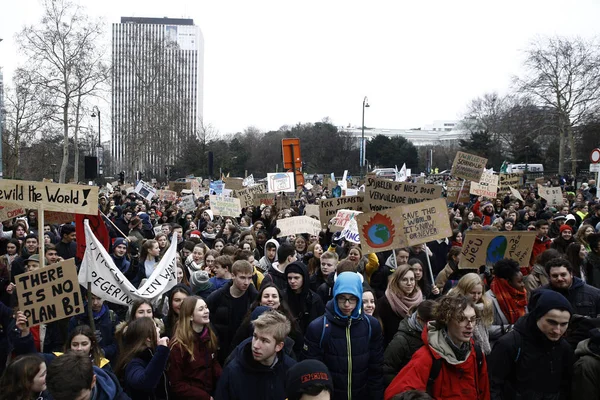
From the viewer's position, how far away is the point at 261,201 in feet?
56.4

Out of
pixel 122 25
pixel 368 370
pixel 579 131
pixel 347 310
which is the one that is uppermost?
pixel 122 25

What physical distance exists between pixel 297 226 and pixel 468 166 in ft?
20.5

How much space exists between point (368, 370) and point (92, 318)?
7.80ft

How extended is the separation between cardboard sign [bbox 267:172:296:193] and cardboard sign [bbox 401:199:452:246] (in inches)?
358

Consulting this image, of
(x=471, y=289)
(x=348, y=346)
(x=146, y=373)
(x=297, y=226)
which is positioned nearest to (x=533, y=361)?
(x=471, y=289)

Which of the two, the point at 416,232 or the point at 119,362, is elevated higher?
the point at 416,232

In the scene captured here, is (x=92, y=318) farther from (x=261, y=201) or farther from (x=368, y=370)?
(x=261, y=201)

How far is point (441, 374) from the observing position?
3605mm

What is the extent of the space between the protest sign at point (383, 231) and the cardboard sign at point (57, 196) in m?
3.13

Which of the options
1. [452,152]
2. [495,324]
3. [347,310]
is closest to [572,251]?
[495,324]

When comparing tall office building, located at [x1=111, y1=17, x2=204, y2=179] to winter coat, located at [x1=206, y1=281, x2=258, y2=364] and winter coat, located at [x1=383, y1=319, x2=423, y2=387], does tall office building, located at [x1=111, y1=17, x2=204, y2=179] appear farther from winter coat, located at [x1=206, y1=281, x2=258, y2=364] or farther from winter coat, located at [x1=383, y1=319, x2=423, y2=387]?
winter coat, located at [x1=383, y1=319, x2=423, y2=387]

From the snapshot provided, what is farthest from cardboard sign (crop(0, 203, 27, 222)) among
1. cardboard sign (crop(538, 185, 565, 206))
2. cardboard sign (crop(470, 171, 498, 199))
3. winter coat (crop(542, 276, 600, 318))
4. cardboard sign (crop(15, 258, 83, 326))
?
cardboard sign (crop(538, 185, 565, 206))

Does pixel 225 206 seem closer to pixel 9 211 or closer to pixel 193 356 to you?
pixel 9 211

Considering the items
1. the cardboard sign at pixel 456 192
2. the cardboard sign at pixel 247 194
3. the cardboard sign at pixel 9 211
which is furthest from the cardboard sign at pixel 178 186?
the cardboard sign at pixel 9 211
